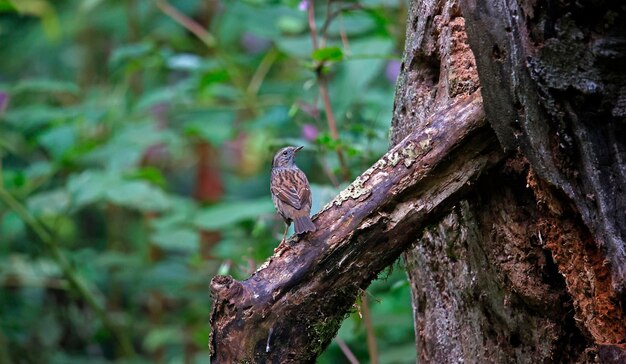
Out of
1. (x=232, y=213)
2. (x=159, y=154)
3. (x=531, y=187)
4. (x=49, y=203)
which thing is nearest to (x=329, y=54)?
(x=531, y=187)

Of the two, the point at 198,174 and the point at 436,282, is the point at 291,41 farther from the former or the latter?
the point at 198,174

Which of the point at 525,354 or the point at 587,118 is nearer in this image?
the point at 587,118

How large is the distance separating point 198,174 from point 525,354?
5.32 meters

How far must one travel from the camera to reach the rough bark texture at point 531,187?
6.34ft

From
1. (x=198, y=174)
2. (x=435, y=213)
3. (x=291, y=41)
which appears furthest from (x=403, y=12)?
(x=198, y=174)

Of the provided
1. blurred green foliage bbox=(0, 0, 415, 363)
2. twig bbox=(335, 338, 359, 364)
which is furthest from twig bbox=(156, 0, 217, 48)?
twig bbox=(335, 338, 359, 364)

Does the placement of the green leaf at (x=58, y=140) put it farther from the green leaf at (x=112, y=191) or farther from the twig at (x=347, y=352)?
the twig at (x=347, y=352)

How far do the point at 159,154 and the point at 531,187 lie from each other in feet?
21.5

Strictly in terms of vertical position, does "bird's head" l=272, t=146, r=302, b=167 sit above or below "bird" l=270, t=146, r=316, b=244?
above

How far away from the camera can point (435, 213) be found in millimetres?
2285

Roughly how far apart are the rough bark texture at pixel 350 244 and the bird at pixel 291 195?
0.39 ft

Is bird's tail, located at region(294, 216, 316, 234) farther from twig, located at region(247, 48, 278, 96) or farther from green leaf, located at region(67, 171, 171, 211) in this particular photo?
twig, located at region(247, 48, 278, 96)

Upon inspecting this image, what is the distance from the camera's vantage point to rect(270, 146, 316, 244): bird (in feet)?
8.35

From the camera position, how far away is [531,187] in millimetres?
2221
